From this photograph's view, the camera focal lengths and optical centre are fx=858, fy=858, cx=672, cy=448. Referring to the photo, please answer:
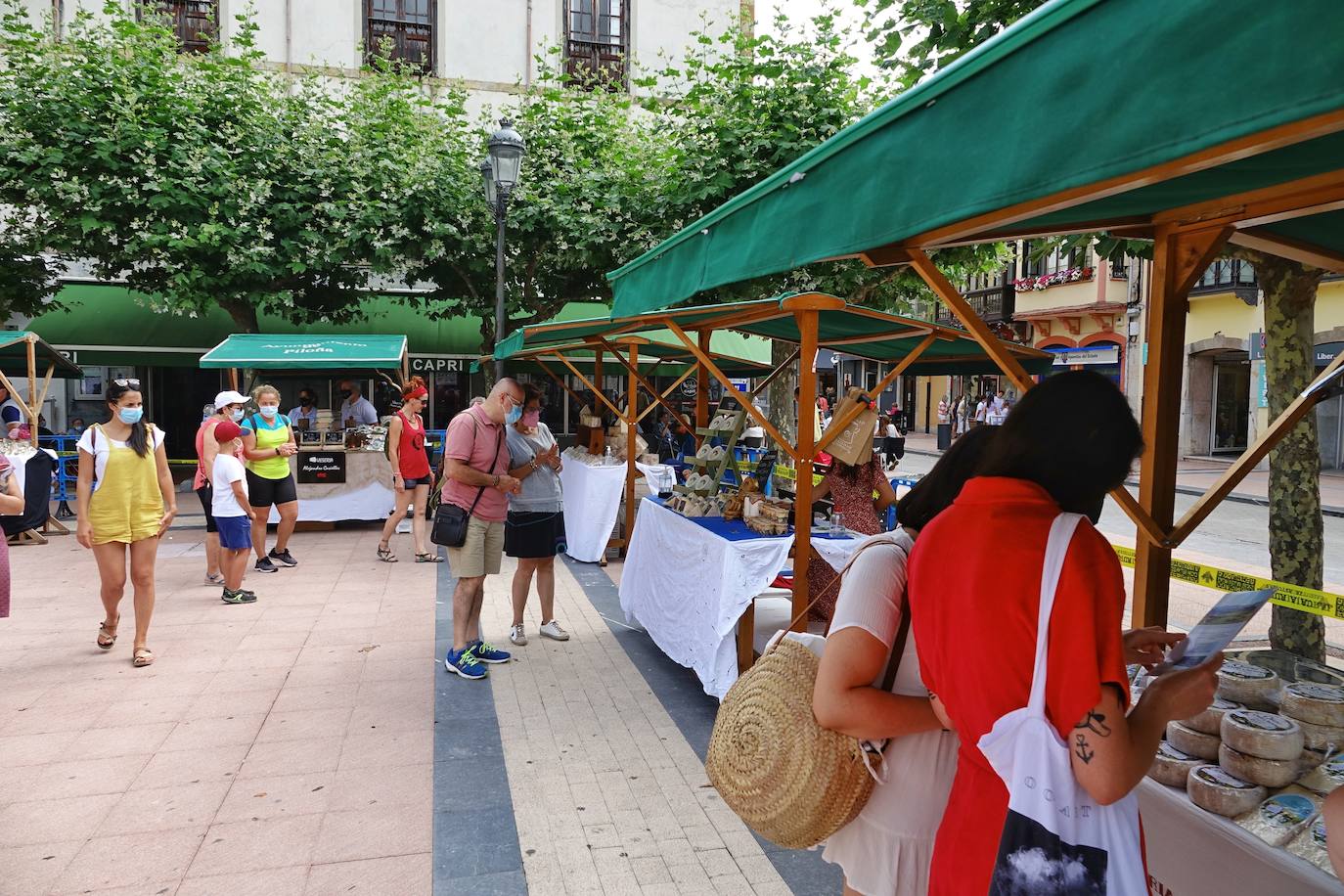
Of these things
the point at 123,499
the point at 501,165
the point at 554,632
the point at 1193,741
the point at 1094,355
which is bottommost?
the point at 554,632

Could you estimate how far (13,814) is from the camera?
12.1ft

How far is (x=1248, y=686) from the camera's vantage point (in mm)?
2371

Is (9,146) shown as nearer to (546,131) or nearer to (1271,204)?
(546,131)

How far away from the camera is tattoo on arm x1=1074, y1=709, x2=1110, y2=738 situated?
1382 millimetres

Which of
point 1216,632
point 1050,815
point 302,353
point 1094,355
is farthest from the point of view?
point 1094,355

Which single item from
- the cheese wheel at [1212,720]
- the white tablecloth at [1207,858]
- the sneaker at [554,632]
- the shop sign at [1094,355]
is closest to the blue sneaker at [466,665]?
the sneaker at [554,632]

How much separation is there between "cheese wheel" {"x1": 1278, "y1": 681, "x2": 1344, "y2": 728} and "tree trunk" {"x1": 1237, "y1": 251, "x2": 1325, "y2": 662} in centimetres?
223

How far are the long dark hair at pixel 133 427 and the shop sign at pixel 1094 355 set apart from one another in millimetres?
26659

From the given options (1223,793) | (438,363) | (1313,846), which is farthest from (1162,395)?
(438,363)

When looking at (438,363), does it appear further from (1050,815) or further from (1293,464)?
(1050,815)

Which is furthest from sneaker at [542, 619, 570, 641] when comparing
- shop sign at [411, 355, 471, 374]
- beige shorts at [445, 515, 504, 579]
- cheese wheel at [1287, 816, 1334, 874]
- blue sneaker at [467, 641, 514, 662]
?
shop sign at [411, 355, 471, 374]

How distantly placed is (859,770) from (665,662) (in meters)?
4.24

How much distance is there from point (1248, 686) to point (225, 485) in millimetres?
7009

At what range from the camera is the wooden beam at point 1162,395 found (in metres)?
2.67
